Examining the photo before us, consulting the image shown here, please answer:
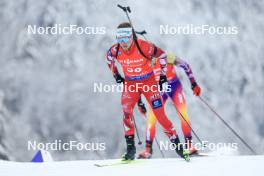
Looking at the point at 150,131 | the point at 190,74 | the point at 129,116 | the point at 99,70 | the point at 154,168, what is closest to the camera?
the point at 154,168

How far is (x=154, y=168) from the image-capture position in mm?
3176

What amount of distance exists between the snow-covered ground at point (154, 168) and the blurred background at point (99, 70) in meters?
1.02

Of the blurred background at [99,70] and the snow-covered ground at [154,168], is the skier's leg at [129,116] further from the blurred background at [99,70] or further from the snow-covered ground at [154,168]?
the blurred background at [99,70]

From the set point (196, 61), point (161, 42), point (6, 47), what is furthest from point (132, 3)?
point (6, 47)

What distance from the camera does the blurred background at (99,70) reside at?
4.45 metres

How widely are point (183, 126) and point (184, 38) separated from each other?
904mm

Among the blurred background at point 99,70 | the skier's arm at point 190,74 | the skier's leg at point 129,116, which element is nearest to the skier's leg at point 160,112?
the skier's leg at point 129,116

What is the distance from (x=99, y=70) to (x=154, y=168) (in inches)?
62.1

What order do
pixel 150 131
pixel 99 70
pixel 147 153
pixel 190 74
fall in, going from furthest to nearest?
pixel 99 70, pixel 150 131, pixel 147 153, pixel 190 74

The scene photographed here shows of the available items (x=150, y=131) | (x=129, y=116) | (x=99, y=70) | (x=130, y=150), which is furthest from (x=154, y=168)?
(x=99, y=70)

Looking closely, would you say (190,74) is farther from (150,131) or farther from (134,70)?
(150,131)

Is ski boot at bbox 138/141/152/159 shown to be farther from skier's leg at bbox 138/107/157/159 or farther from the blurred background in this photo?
the blurred background

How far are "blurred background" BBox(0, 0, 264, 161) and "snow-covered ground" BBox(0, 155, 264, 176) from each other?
102 cm

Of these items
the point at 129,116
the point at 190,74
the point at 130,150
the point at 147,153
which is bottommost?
the point at 147,153
